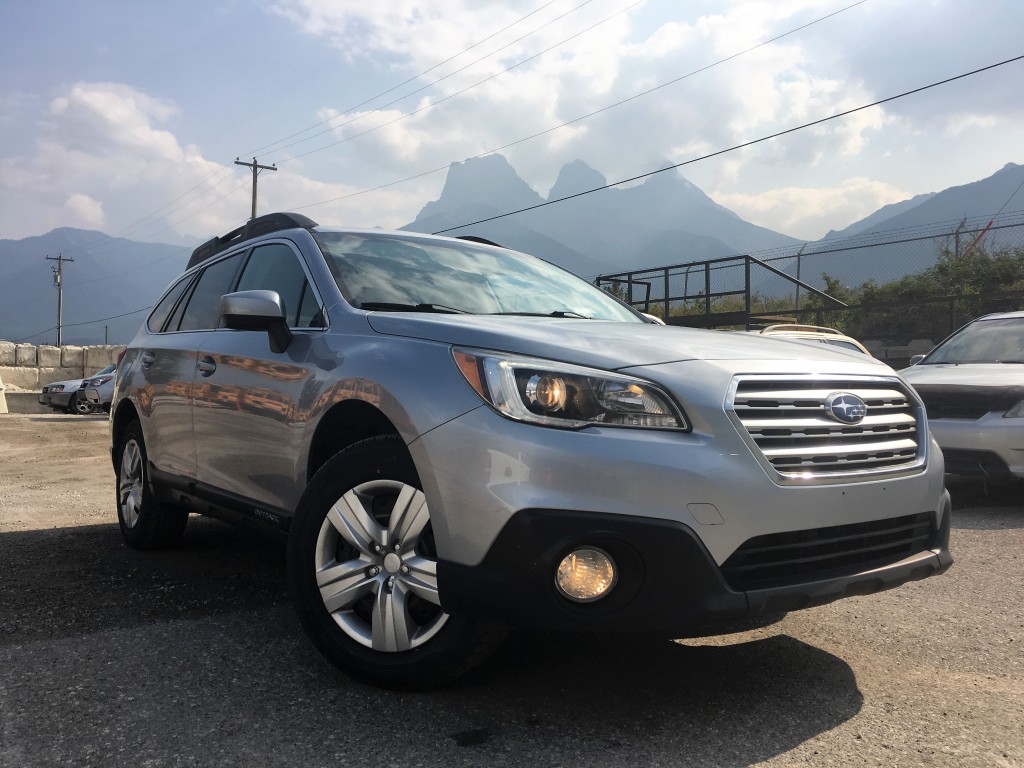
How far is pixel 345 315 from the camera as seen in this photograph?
319cm

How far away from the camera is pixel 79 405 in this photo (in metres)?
23.7

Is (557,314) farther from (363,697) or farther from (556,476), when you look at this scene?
(363,697)

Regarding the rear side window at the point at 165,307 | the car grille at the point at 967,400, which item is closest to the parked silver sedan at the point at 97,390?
the rear side window at the point at 165,307

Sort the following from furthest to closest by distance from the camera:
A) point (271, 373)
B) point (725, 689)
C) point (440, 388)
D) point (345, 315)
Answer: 1. point (271, 373)
2. point (345, 315)
3. point (725, 689)
4. point (440, 388)

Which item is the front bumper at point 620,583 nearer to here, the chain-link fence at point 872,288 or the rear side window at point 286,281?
the rear side window at point 286,281

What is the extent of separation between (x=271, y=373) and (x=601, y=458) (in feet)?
5.50

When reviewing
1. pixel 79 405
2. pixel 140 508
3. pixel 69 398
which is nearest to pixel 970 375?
pixel 140 508

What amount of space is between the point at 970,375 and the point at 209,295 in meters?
5.57

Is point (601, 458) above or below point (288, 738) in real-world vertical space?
above

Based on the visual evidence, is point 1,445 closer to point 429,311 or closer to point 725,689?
point 429,311

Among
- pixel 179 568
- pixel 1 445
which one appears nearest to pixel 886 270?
pixel 1 445

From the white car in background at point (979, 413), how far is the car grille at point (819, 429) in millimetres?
3766

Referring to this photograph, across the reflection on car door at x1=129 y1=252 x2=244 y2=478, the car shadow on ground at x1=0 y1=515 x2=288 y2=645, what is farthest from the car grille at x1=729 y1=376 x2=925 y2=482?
the reflection on car door at x1=129 y1=252 x2=244 y2=478

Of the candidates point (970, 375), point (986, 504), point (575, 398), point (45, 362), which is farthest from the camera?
point (45, 362)
